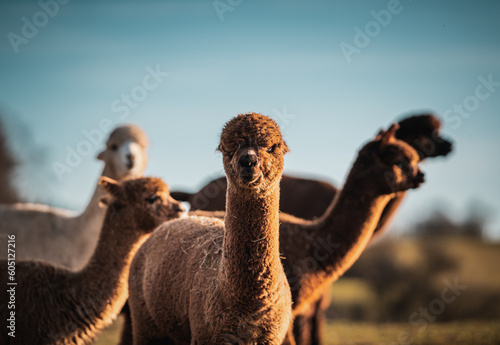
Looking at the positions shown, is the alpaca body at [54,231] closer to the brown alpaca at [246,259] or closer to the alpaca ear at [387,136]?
the alpaca ear at [387,136]

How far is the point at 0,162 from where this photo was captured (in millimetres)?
21047

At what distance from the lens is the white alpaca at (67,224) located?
7.50 metres

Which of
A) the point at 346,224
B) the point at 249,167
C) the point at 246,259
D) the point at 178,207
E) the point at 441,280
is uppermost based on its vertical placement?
the point at 249,167

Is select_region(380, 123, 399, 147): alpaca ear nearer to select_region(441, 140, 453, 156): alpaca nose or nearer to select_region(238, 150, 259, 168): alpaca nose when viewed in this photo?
select_region(441, 140, 453, 156): alpaca nose

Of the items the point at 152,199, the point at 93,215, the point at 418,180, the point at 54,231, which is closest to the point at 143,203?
the point at 152,199

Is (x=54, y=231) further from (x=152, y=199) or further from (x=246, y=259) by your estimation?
(x=246, y=259)

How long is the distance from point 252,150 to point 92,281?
2.77 metres

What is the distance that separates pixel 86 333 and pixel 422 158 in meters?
5.47

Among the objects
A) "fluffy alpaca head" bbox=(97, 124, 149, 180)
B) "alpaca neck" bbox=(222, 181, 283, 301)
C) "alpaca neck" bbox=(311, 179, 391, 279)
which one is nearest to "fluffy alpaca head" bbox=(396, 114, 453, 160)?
"alpaca neck" bbox=(311, 179, 391, 279)

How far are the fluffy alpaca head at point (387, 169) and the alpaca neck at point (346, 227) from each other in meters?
0.10

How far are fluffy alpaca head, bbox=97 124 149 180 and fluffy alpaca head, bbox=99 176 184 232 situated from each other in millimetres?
2439

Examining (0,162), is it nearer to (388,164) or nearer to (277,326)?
(388,164)

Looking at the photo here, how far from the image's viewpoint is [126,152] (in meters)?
7.74

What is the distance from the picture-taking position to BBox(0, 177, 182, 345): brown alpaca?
472 cm
